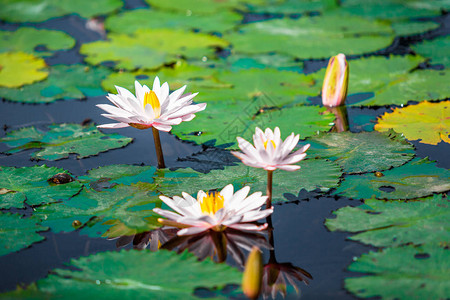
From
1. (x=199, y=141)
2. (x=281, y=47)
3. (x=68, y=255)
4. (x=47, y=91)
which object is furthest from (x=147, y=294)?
(x=281, y=47)

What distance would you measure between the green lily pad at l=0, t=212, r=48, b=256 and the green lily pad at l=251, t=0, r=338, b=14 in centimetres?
356

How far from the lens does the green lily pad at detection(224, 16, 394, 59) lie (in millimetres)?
3945

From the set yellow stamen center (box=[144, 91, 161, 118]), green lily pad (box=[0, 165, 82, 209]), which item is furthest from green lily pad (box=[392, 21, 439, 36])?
green lily pad (box=[0, 165, 82, 209])

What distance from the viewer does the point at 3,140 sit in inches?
110

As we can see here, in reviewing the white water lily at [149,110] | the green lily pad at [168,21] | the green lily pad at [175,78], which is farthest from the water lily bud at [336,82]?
the green lily pad at [168,21]

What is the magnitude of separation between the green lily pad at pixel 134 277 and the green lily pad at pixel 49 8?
12.3 feet

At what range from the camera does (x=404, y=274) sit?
1668 mm

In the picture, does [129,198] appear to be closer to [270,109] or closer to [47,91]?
[270,109]

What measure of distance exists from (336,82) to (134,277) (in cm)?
186

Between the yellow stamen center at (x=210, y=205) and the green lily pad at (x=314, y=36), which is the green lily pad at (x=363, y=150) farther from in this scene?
the green lily pad at (x=314, y=36)

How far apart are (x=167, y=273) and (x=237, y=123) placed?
1354 mm

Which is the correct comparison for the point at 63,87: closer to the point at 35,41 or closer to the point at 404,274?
the point at 35,41

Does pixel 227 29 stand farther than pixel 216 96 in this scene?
Yes

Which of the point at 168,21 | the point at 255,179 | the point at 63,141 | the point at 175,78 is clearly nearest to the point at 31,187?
the point at 63,141
